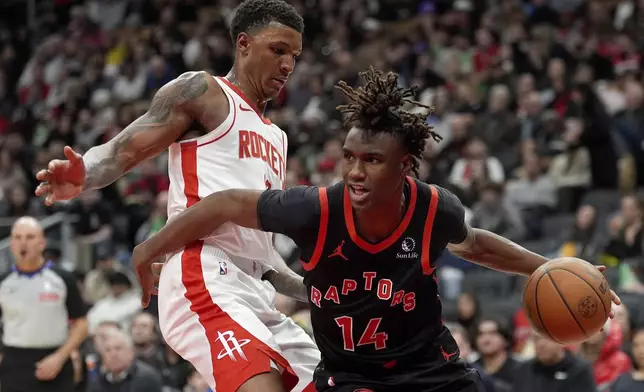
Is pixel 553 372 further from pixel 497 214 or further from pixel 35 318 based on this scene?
pixel 35 318

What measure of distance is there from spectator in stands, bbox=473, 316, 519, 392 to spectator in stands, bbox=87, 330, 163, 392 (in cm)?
258

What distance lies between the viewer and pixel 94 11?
19719mm

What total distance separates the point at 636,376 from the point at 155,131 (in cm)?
439

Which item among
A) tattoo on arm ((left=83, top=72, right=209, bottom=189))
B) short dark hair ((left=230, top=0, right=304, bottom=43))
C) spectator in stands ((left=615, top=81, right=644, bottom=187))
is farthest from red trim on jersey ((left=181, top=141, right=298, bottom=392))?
spectator in stands ((left=615, top=81, right=644, bottom=187))

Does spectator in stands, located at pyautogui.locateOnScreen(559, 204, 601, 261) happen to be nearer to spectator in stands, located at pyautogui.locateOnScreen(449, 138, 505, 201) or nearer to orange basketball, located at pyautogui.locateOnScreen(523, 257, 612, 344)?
spectator in stands, located at pyautogui.locateOnScreen(449, 138, 505, 201)

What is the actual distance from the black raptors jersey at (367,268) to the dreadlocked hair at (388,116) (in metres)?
0.21

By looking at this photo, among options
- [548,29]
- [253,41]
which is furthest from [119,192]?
[253,41]

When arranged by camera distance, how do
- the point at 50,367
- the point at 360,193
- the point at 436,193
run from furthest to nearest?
the point at 50,367 → the point at 436,193 → the point at 360,193

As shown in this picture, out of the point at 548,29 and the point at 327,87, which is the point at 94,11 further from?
the point at 548,29

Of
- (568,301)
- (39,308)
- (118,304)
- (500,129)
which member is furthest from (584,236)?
(568,301)

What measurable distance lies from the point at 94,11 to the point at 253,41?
16075 millimetres

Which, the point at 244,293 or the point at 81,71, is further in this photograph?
the point at 81,71

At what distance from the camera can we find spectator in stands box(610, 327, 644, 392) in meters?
7.01

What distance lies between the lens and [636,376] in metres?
7.12
